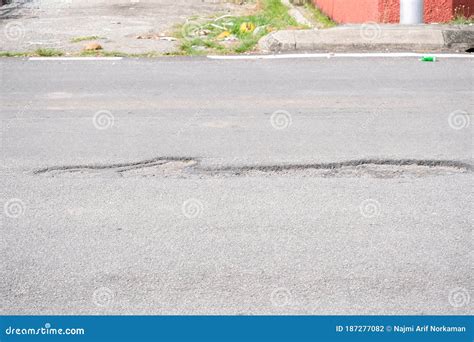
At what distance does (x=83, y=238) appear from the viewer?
5.63m

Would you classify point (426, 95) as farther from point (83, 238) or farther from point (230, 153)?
point (83, 238)

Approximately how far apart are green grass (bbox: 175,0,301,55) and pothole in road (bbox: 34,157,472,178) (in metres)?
5.63

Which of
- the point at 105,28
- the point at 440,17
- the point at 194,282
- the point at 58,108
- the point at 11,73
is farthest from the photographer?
the point at 105,28

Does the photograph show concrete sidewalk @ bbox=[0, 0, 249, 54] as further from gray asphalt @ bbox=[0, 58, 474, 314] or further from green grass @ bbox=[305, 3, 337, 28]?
gray asphalt @ bbox=[0, 58, 474, 314]

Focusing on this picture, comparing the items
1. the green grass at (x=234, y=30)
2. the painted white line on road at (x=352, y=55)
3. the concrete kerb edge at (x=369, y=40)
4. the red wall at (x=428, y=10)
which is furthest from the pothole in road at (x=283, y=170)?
the red wall at (x=428, y=10)

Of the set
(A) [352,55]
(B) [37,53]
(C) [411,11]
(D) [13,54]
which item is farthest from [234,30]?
(D) [13,54]

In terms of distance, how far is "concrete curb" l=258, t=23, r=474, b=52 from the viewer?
12227mm

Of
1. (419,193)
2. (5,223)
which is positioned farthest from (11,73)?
(419,193)

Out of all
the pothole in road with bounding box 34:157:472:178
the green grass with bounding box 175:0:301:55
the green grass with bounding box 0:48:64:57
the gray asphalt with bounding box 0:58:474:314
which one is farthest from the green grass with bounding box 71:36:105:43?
the pothole in road with bounding box 34:157:472:178

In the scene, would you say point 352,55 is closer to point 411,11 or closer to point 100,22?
point 411,11

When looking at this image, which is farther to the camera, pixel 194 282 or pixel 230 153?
pixel 230 153

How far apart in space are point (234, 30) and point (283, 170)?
812 centimetres

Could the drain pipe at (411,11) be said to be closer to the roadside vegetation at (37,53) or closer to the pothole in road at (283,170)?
the roadside vegetation at (37,53)

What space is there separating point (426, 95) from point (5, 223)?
5.11 meters
